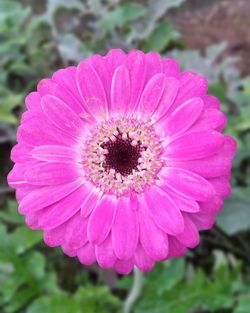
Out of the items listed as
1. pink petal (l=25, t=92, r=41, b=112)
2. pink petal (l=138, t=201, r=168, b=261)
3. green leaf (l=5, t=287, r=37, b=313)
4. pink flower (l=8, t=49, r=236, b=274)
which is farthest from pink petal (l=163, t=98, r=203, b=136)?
green leaf (l=5, t=287, r=37, b=313)

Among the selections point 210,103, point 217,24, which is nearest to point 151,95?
point 210,103

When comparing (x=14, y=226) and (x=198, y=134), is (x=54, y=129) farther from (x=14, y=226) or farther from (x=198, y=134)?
(x=14, y=226)

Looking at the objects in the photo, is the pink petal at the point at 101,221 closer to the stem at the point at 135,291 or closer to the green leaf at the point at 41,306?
the stem at the point at 135,291

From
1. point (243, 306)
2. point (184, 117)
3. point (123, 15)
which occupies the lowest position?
point (243, 306)

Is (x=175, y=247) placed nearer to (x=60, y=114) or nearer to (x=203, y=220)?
(x=203, y=220)

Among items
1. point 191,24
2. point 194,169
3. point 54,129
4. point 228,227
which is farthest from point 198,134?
point 191,24

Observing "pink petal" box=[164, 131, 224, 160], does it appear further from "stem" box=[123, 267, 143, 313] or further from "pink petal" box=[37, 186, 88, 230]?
"stem" box=[123, 267, 143, 313]
